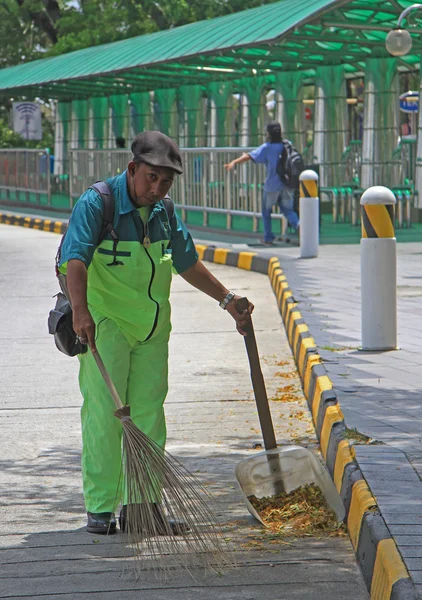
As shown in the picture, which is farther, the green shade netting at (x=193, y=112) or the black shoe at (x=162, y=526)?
the green shade netting at (x=193, y=112)

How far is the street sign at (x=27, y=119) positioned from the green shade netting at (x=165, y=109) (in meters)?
7.35

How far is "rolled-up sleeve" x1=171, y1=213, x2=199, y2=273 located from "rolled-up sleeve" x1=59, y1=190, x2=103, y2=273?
41 centimetres

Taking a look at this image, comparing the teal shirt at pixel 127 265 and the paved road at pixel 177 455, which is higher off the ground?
the teal shirt at pixel 127 265

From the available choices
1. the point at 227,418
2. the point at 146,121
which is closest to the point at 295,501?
the point at 227,418

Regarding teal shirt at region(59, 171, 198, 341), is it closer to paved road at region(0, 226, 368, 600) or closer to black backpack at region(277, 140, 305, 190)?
paved road at region(0, 226, 368, 600)

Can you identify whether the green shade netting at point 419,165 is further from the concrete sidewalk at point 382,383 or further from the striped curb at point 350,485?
the striped curb at point 350,485

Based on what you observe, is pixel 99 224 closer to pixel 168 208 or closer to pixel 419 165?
pixel 168 208

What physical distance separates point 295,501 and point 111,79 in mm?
24527

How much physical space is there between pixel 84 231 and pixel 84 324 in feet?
1.16

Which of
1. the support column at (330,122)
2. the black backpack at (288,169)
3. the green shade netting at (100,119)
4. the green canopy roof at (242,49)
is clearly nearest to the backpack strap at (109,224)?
the black backpack at (288,169)

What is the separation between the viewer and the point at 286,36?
18344mm

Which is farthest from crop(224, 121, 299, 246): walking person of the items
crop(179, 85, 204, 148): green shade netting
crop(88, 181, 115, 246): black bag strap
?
crop(88, 181, 115, 246): black bag strap

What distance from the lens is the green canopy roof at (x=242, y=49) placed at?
728 inches

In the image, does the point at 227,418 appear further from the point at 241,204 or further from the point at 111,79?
the point at 111,79
